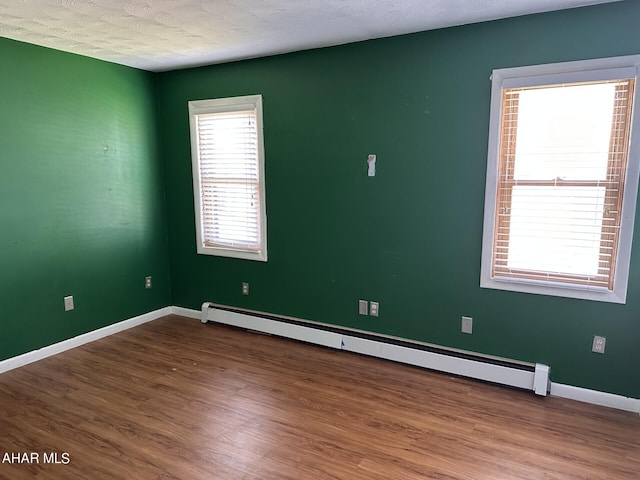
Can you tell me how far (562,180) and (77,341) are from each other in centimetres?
401

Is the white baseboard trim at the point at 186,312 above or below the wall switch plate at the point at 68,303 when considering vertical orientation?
below

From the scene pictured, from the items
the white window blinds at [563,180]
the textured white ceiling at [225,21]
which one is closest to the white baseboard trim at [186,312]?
the textured white ceiling at [225,21]

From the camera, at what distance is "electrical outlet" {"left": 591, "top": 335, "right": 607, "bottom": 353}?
8.89 feet

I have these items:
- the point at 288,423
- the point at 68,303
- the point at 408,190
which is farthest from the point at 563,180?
the point at 68,303

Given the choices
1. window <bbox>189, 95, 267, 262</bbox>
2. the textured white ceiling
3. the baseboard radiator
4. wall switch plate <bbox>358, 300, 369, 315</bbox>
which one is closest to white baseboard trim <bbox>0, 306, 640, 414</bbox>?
the baseboard radiator

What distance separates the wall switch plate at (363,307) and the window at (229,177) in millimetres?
1012

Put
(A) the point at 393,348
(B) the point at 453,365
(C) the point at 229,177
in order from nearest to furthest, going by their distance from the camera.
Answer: (B) the point at 453,365
(A) the point at 393,348
(C) the point at 229,177

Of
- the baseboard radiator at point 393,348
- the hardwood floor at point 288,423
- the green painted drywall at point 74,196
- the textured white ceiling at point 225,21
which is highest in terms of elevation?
the textured white ceiling at point 225,21

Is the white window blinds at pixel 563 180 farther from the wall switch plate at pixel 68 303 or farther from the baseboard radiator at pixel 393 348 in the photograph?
the wall switch plate at pixel 68 303

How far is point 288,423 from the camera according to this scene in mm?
2545

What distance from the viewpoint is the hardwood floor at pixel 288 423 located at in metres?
2.16

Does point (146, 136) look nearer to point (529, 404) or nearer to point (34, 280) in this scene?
point (34, 280)

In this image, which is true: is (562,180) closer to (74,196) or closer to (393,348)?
(393,348)

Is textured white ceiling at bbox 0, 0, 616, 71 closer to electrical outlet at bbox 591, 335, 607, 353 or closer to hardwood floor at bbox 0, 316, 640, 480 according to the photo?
electrical outlet at bbox 591, 335, 607, 353
